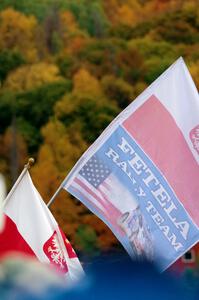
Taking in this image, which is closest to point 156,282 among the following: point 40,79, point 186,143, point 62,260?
point 62,260

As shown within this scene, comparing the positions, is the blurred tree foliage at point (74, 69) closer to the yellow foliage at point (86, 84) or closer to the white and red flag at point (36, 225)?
the yellow foliage at point (86, 84)

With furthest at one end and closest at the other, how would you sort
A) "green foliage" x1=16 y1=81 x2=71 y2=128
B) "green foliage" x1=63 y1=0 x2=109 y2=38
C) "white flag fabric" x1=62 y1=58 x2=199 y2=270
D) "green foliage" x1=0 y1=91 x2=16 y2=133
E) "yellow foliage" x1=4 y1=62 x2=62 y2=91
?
"green foliage" x1=63 y1=0 x2=109 y2=38 → "yellow foliage" x1=4 y1=62 x2=62 y2=91 → "green foliage" x1=0 y1=91 x2=16 y2=133 → "green foliage" x1=16 y1=81 x2=71 y2=128 → "white flag fabric" x1=62 y1=58 x2=199 y2=270

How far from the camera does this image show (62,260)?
5.43 meters

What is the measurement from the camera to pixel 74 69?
4616 centimetres

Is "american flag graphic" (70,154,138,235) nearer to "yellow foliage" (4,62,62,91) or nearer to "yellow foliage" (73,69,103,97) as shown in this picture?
"yellow foliage" (73,69,103,97)

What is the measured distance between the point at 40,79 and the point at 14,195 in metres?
40.1

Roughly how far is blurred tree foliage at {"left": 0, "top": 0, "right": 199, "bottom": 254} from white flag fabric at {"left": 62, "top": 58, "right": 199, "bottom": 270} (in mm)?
18719

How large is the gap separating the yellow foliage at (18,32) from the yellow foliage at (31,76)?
10.3 feet

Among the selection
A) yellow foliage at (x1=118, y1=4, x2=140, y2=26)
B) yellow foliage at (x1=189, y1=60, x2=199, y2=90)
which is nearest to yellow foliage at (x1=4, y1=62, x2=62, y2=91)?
yellow foliage at (x1=189, y1=60, x2=199, y2=90)

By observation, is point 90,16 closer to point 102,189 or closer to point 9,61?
point 9,61

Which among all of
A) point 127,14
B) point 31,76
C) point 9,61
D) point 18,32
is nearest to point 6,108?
point 31,76

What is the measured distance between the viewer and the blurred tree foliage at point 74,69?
112ft

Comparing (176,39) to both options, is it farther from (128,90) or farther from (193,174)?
(193,174)

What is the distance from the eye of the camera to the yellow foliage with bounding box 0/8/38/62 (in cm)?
5331
